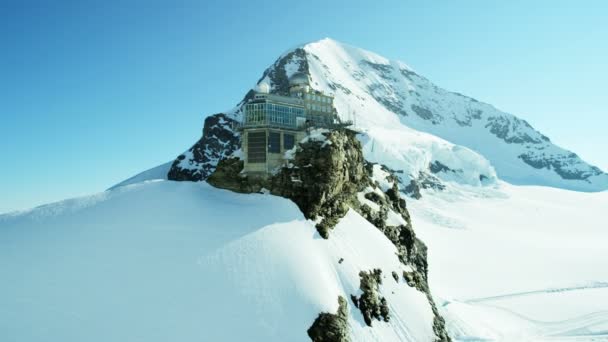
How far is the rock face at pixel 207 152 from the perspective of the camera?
153 metres

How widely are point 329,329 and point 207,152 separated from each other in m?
128

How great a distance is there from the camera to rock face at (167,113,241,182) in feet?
503

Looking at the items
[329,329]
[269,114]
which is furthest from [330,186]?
[329,329]

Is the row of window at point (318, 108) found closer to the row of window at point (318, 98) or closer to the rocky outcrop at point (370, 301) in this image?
the row of window at point (318, 98)

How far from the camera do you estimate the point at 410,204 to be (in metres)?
157

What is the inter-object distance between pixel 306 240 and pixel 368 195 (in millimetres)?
20993

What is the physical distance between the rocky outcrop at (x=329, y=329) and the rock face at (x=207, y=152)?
115790 mm

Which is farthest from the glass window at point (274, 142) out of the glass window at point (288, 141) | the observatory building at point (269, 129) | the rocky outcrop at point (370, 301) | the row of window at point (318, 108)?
the rocky outcrop at point (370, 301)

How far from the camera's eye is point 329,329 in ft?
127

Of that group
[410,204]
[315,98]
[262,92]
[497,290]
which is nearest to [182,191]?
[262,92]

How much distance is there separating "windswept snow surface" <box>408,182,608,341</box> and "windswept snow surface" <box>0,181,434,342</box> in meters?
24.6

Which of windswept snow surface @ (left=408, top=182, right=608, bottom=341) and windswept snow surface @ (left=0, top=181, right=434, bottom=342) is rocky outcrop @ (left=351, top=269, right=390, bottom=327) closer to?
windswept snow surface @ (left=0, top=181, right=434, bottom=342)

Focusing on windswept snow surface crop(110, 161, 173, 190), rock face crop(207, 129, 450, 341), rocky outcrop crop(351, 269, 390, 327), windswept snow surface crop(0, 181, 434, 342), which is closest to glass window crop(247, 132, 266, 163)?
rock face crop(207, 129, 450, 341)

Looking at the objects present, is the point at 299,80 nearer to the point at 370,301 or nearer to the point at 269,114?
the point at 269,114
